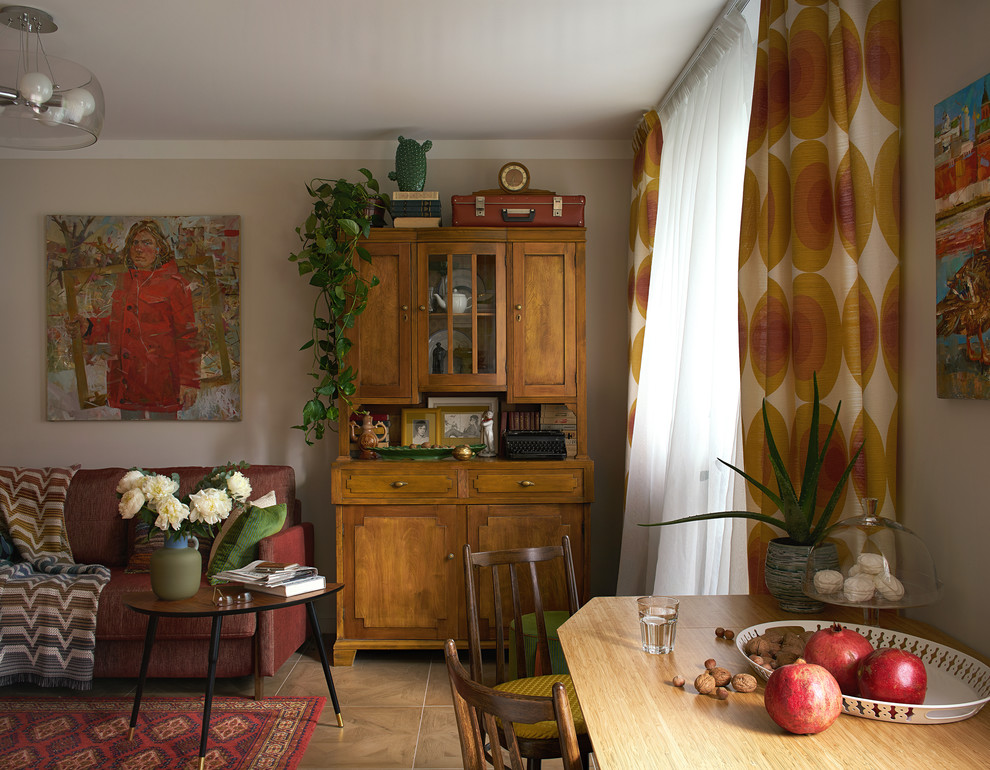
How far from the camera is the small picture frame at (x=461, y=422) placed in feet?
13.0

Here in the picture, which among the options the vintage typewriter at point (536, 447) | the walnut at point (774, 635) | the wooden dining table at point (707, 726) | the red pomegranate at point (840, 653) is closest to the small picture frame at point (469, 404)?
the vintage typewriter at point (536, 447)

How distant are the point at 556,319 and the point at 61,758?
8.78ft

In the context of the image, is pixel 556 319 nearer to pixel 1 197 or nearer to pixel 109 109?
pixel 109 109

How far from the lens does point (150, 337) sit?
13.5 ft

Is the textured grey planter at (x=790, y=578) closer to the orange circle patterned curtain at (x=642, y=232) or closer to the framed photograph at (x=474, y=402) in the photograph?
the orange circle patterned curtain at (x=642, y=232)

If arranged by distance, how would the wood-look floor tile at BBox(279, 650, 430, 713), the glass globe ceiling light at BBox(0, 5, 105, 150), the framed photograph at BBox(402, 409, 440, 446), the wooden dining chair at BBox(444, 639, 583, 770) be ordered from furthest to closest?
the framed photograph at BBox(402, 409, 440, 446), the wood-look floor tile at BBox(279, 650, 430, 713), the glass globe ceiling light at BBox(0, 5, 105, 150), the wooden dining chair at BBox(444, 639, 583, 770)

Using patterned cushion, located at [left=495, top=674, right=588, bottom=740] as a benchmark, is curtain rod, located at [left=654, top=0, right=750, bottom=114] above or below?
above

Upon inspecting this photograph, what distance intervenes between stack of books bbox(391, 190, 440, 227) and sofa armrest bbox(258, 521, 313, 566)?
1.60 meters

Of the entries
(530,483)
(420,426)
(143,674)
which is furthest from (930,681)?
(420,426)

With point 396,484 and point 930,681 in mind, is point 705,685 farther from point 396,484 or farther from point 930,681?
point 396,484

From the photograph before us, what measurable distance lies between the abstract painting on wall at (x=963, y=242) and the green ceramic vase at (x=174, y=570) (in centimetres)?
244

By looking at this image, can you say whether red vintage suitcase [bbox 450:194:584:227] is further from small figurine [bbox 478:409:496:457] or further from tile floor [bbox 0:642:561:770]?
tile floor [bbox 0:642:561:770]

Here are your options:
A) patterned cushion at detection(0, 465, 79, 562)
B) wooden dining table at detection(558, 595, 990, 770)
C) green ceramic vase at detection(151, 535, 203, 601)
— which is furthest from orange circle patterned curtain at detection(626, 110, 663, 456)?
patterned cushion at detection(0, 465, 79, 562)

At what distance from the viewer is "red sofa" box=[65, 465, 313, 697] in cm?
308
